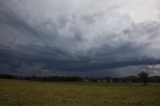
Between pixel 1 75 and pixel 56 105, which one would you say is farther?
pixel 1 75

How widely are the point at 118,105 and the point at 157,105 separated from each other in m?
4.85

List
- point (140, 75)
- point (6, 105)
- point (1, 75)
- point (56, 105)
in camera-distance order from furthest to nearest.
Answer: point (1, 75)
point (140, 75)
point (56, 105)
point (6, 105)

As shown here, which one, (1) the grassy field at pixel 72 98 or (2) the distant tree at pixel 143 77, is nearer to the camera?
(1) the grassy field at pixel 72 98

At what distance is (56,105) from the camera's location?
76.4ft

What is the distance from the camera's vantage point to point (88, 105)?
23.9m

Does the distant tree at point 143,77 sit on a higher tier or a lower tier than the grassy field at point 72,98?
higher

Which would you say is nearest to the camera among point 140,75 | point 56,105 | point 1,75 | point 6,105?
point 6,105

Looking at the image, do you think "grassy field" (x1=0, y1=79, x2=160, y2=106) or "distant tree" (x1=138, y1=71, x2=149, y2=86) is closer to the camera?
"grassy field" (x1=0, y1=79, x2=160, y2=106)

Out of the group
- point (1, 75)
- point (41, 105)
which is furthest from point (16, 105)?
point (1, 75)

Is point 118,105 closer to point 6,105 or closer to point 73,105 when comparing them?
point 73,105

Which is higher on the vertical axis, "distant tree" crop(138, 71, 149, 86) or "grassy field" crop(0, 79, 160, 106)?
"distant tree" crop(138, 71, 149, 86)

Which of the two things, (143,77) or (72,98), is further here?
(143,77)

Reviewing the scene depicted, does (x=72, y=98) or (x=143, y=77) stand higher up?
(x=143, y=77)

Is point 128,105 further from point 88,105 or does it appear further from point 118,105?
point 88,105
